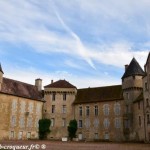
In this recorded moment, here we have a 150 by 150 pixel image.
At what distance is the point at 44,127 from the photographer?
47531 mm

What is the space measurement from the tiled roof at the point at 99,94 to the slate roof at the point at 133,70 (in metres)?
3.09

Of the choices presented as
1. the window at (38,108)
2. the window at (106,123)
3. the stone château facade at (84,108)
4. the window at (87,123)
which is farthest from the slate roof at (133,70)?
the window at (38,108)

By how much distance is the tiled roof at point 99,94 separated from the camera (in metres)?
46.4

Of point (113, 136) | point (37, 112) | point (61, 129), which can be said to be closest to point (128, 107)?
point (113, 136)

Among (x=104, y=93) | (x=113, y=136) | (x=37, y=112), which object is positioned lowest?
(x=113, y=136)

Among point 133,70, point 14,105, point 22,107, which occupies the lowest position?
point 22,107

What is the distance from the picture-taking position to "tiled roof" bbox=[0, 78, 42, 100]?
4462cm

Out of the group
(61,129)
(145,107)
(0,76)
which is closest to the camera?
(145,107)

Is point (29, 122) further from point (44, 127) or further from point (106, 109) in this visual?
point (106, 109)

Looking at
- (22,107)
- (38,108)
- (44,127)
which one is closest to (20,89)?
(22,107)

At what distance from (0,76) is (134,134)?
22129 millimetres

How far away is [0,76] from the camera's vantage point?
144 ft

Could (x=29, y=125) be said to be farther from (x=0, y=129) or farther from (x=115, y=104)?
(x=115, y=104)

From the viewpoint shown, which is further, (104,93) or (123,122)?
(104,93)
